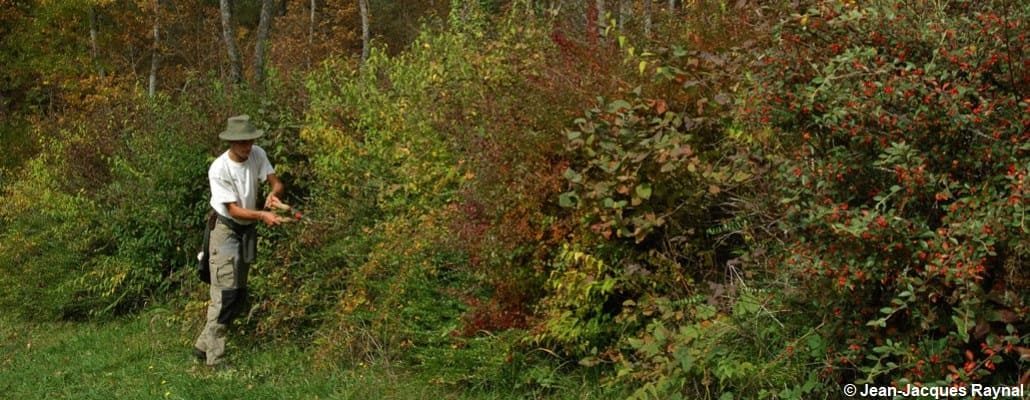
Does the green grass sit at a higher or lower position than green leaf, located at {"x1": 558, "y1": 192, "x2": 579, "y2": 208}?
lower

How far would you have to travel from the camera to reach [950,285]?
159 inches

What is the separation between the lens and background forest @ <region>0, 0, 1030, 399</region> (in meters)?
4.20

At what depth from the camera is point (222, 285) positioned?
8.33m

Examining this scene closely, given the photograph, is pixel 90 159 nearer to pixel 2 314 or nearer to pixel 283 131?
pixel 2 314

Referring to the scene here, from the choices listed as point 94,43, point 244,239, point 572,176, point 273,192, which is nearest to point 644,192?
point 572,176

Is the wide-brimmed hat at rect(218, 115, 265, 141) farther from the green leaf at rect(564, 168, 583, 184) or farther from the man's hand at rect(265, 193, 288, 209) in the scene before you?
the green leaf at rect(564, 168, 583, 184)

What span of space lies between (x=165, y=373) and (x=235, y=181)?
1593 mm

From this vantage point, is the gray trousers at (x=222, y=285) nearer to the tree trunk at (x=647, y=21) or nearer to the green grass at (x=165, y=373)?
the green grass at (x=165, y=373)

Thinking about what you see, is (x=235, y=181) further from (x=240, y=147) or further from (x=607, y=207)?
(x=607, y=207)

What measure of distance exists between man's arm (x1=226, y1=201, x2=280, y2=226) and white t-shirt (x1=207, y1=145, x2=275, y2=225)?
0.06m

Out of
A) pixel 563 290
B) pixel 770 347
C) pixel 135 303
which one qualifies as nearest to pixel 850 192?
pixel 770 347

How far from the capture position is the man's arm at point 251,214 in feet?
26.1

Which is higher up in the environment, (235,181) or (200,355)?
(235,181)

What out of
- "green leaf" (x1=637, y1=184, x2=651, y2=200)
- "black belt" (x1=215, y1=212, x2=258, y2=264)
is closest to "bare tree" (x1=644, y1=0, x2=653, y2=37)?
"green leaf" (x1=637, y1=184, x2=651, y2=200)
